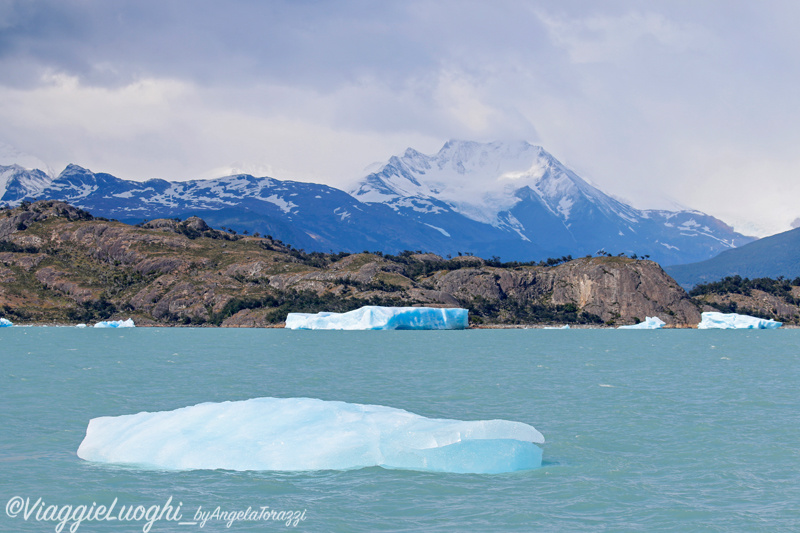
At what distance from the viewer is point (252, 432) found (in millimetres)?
24766

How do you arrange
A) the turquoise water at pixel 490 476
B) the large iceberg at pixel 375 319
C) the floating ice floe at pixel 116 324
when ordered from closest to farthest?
the turquoise water at pixel 490 476 → the large iceberg at pixel 375 319 → the floating ice floe at pixel 116 324

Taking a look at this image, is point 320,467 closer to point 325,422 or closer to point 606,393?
point 325,422

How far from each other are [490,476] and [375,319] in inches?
5806

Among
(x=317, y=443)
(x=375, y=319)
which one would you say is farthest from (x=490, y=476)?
(x=375, y=319)

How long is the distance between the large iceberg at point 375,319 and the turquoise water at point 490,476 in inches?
4217

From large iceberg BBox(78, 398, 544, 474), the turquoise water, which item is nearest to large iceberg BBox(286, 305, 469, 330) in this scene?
the turquoise water

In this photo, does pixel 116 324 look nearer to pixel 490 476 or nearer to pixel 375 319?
pixel 375 319

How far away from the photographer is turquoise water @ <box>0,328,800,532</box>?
19.3 metres

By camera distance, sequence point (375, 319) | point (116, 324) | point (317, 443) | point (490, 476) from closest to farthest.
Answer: point (490, 476) → point (317, 443) → point (375, 319) → point (116, 324)

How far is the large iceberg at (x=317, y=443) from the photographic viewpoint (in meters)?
23.4

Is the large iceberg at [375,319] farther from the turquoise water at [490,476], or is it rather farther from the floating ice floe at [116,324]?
the turquoise water at [490,476]

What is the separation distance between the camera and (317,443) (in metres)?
24.0

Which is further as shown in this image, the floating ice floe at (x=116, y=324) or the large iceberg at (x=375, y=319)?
the floating ice floe at (x=116, y=324)

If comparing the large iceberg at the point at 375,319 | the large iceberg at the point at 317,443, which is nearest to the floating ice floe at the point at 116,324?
the large iceberg at the point at 375,319
